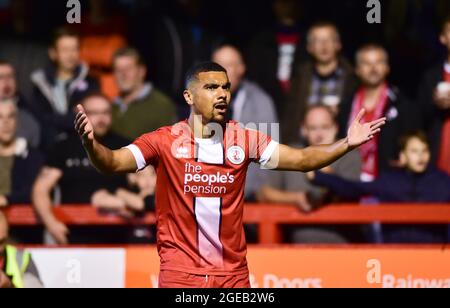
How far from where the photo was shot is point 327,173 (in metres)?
11.0

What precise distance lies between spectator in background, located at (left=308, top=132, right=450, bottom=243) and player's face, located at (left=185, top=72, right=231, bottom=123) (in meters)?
2.78

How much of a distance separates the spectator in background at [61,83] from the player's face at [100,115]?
0.84 m

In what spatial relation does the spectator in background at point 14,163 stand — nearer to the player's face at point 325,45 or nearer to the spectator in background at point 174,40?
the spectator in background at point 174,40

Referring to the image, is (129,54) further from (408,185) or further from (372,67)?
(408,185)

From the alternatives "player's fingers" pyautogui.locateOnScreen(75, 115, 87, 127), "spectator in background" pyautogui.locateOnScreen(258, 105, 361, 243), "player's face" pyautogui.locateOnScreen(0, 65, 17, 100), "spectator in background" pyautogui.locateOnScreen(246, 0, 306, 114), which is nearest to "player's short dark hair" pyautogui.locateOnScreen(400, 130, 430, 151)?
"spectator in background" pyautogui.locateOnScreen(258, 105, 361, 243)

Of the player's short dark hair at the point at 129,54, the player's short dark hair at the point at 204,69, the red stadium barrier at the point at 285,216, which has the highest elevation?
the player's short dark hair at the point at 129,54

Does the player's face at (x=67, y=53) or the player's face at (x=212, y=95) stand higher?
the player's face at (x=67, y=53)

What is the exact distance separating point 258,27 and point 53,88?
7.62 feet

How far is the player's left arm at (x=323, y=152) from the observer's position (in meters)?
8.12

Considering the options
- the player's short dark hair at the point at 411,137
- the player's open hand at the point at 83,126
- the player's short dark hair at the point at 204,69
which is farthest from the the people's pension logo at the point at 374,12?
the player's open hand at the point at 83,126

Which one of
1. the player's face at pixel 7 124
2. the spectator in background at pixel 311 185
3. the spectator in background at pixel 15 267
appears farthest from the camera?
the player's face at pixel 7 124

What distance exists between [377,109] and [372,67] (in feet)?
1.41

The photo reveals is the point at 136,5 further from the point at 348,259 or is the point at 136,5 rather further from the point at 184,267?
the point at 184,267

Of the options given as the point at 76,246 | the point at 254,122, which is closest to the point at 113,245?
the point at 76,246
